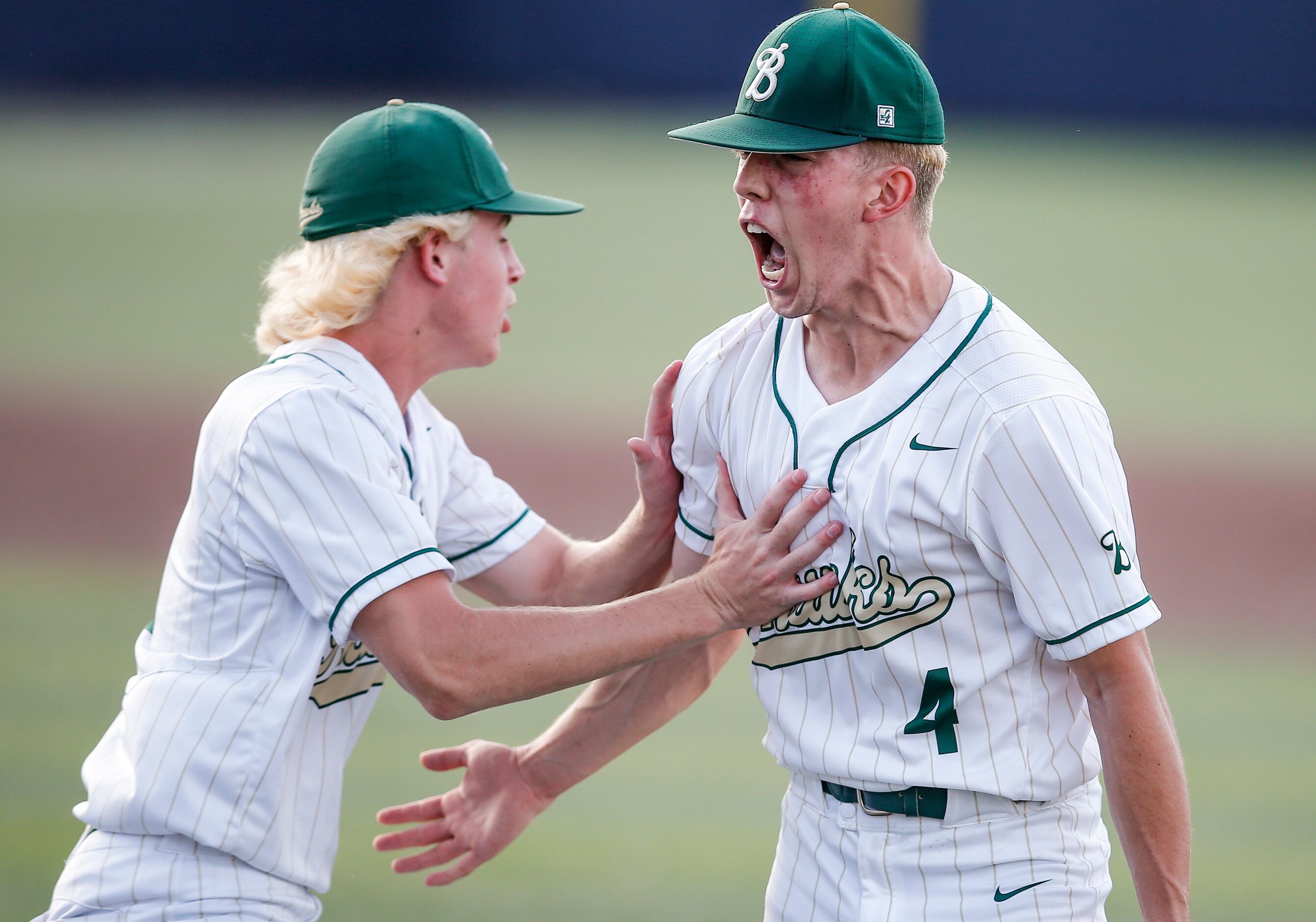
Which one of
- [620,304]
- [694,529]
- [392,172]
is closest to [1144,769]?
[694,529]

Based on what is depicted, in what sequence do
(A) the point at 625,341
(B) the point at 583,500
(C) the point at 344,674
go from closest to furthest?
(C) the point at 344,674, (B) the point at 583,500, (A) the point at 625,341

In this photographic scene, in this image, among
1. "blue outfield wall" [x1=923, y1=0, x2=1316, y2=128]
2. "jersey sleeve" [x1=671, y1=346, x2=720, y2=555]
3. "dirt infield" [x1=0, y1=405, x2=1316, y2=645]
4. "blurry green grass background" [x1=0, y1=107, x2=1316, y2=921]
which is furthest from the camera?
"blue outfield wall" [x1=923, y1=0, x2=1316, y2=128]

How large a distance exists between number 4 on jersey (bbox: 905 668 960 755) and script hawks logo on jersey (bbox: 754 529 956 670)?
0.09 meters

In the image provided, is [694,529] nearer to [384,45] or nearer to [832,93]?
[832,93]

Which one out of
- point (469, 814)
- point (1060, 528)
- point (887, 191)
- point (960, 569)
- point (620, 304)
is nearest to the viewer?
point (1060, 528)

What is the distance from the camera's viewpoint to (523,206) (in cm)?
273

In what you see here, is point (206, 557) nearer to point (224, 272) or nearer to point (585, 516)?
point (585, 516)

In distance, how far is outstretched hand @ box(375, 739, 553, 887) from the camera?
2969 millimetres

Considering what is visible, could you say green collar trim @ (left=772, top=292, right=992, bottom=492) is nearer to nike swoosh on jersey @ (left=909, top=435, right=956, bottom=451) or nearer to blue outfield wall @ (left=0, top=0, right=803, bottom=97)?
nike swoosh on jersey @ (left=909, top=435, right=956, bottom=451)

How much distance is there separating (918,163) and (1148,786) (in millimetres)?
1067

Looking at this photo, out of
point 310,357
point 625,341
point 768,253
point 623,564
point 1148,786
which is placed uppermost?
point 768,253

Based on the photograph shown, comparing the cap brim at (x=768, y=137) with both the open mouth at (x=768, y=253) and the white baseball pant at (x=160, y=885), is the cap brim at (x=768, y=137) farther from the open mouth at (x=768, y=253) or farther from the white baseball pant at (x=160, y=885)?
the white baseball pant at (x=160, y=885)

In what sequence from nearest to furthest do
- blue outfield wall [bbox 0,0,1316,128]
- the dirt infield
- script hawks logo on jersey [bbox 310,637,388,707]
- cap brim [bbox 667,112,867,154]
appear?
cap brim [bbox 667,112,867,154]
script hawks logo on jersey [bbox 310,637,388,707]
the dirt infield
blue outfield wall [bbox 0,0,1316,128]

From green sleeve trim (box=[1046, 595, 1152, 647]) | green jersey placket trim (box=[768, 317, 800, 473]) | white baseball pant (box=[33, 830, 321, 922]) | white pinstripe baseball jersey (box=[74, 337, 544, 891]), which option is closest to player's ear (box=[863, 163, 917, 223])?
green jersey placket trim (box=[768, 317, 800, 473])
